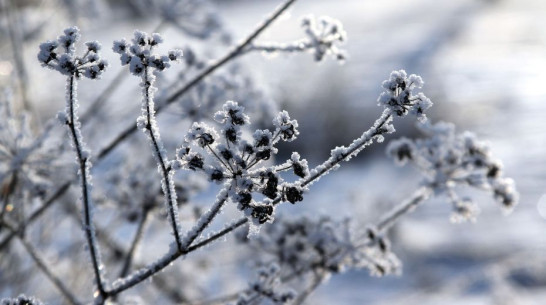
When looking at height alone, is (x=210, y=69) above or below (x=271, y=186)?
above

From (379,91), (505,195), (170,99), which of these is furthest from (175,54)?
(379,91)

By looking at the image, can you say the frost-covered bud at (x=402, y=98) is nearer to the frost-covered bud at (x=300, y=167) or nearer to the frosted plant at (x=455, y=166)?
the frost-covered bud at (x=300, y=167)

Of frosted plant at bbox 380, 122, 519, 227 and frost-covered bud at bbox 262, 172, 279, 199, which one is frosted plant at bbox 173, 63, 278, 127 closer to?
frosted plant at bbox 380, 122, 519, 227

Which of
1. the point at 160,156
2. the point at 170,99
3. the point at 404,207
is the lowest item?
the point at 160,156

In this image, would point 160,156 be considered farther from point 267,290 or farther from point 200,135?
point 267,290

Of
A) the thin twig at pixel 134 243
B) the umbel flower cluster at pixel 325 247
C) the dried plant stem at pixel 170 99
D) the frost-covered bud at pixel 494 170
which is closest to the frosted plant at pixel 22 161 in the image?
the dried plant stem at pixel 170 99

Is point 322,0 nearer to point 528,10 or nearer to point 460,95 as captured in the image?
point 528,10
